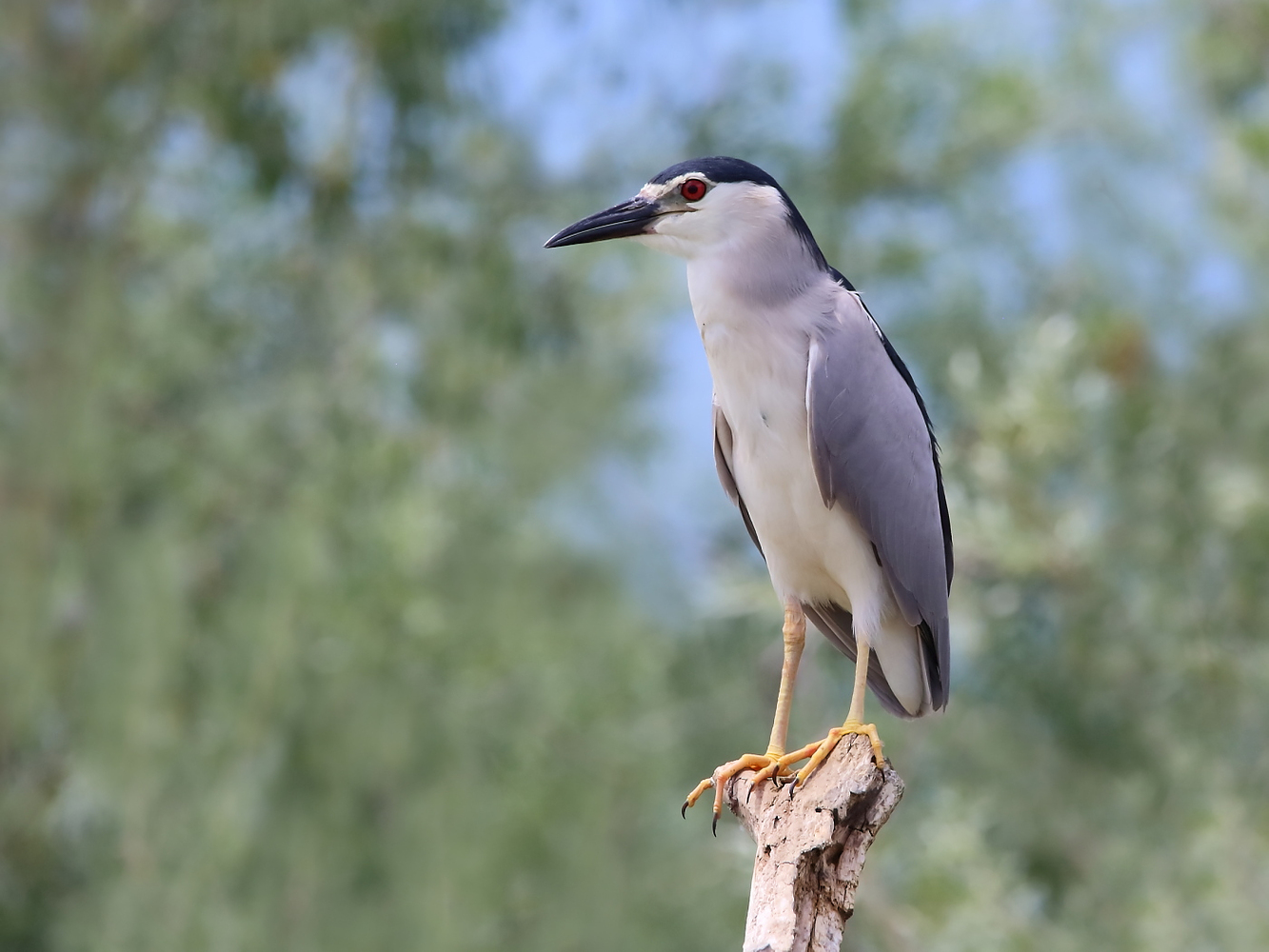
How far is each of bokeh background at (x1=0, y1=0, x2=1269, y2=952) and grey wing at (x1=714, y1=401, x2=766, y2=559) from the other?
235cm

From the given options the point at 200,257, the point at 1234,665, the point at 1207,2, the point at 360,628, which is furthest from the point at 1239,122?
the point at 200,257

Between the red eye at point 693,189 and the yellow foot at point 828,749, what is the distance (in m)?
0.88

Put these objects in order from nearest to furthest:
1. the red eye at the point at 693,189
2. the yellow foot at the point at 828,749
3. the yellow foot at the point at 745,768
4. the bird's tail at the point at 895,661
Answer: the yellow foot at the point at 828,749 < the yellow foot at the point at 745,768 < the red eye at the point at 693,189 < the bird's tail at the point at 895,661

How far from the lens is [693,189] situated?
7.96 ft

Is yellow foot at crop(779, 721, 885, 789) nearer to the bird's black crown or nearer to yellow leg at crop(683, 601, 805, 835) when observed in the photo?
yellow leg at crop(683, 601, 805, 835)

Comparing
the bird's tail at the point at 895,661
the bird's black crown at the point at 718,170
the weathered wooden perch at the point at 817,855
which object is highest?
the bird's black crown at the point at 718,170

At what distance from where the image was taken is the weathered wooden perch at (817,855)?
6.39 feet

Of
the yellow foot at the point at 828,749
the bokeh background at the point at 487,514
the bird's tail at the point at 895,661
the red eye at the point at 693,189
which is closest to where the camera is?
the yellow foot at the point at 828,749

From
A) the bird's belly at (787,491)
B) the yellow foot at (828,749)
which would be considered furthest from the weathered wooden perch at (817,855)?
the bird's belly at (787,491)

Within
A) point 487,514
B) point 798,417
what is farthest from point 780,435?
point 487,514

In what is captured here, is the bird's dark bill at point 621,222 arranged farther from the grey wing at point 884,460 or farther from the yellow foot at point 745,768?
the yellow foot at point 745,768

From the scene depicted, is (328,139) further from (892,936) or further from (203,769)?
(892,936)

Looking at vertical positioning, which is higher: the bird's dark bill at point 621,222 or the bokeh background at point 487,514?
the bokeh background at point 487,514

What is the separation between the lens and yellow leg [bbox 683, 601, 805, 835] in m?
2.31
